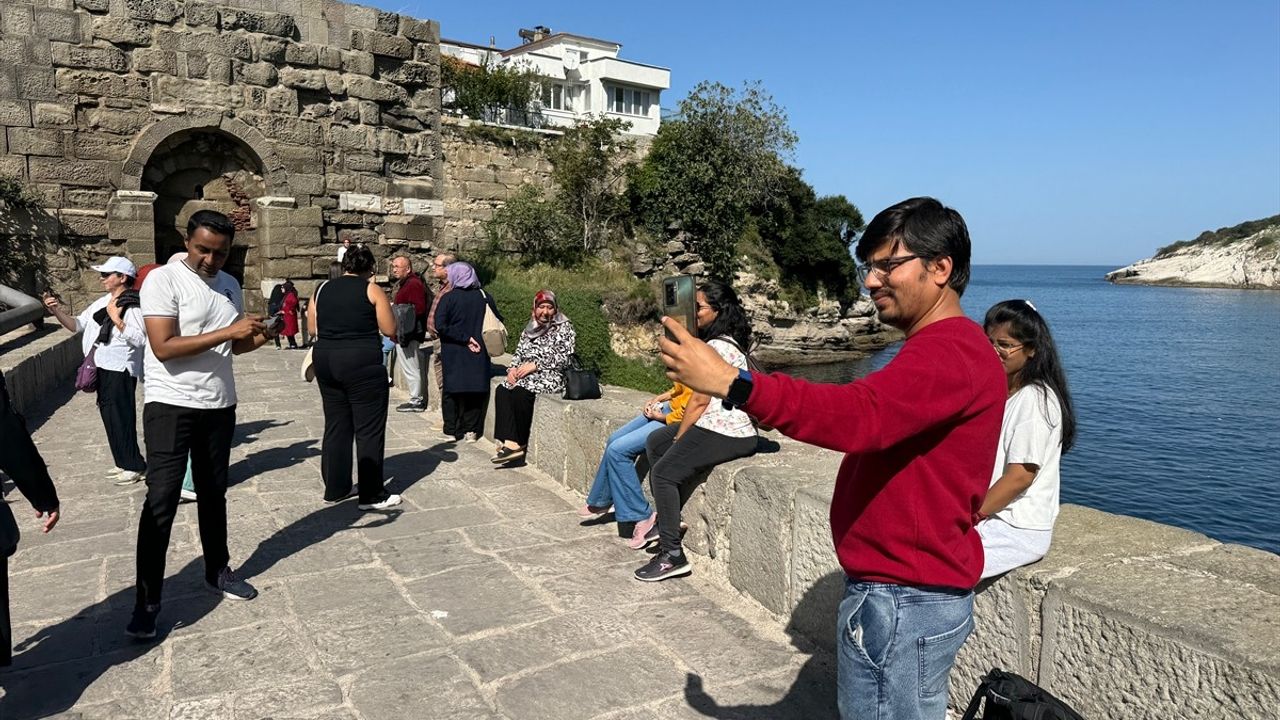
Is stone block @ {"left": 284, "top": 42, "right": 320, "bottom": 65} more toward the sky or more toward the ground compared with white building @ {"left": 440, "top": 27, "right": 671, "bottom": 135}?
more toward the ground

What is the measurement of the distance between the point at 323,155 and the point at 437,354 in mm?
6872

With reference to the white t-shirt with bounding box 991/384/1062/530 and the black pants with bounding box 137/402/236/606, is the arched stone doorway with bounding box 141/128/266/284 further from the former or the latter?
the white t-shirt with bounding box 991/384/1062/530

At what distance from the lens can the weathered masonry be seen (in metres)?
11.9

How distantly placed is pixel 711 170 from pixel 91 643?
87.9ft

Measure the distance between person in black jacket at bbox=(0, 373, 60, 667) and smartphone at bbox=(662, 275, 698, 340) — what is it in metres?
2.29

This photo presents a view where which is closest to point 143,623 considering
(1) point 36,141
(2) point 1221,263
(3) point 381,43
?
(1) point 36,141

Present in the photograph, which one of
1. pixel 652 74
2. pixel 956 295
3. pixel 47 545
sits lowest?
pixel 47 545

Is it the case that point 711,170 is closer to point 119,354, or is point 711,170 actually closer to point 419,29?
point 419,29

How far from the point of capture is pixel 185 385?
3.56 metres

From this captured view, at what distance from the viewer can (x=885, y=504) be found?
1.78 meters

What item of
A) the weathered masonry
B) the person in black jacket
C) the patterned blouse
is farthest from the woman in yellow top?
the weathered masonry

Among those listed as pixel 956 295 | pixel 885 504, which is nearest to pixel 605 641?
pixel 885 504

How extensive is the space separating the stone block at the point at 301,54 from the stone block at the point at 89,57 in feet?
7.34

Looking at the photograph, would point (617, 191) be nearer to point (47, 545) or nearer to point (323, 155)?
point (323, 155)
